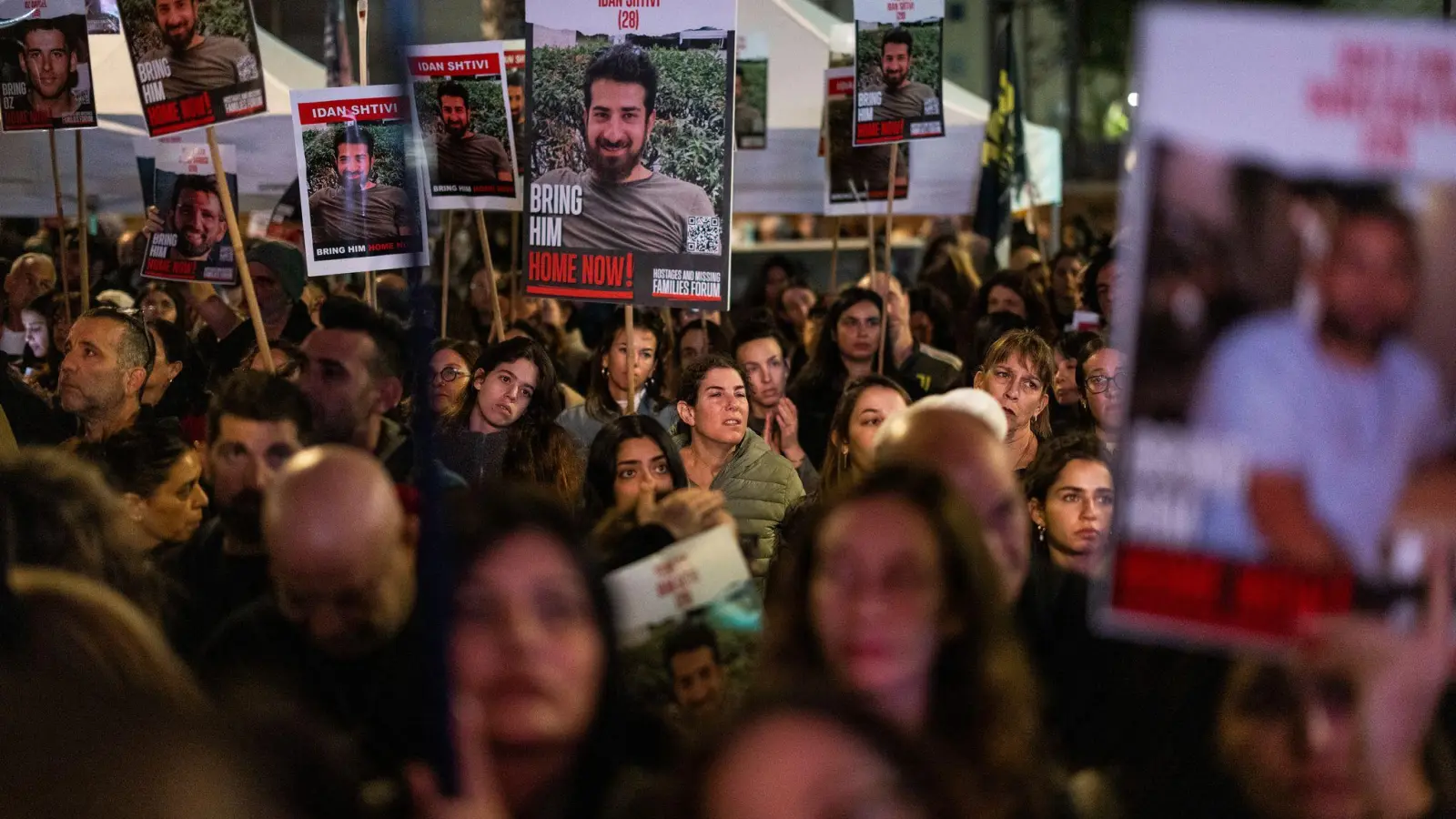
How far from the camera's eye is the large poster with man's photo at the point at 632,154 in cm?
564

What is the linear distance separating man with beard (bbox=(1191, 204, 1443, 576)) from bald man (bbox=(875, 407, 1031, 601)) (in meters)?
0.52

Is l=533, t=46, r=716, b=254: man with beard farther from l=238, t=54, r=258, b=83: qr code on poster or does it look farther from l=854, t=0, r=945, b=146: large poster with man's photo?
l=854, t=0, r=945, b=146: large poster with man's photo

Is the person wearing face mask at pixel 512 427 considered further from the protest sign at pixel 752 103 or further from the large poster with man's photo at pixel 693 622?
the protest sign at pixel 752 103

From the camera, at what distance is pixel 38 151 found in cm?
1105

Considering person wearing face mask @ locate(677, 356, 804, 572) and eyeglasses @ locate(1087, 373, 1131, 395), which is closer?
eyeglasses @ locate(1087, 373, 1131, 395)

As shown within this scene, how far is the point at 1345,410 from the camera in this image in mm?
2240

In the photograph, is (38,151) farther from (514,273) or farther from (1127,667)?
(1127,667)

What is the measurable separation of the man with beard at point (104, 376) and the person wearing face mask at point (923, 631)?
12.1 feet

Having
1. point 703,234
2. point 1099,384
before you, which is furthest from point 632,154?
point 1099,384

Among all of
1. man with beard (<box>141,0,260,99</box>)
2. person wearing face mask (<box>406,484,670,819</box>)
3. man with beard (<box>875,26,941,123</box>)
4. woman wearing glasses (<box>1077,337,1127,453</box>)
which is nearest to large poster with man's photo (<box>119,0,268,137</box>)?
man with beard (<box>141,0,260,99</box>)

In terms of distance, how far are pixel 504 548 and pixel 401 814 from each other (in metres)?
0.37

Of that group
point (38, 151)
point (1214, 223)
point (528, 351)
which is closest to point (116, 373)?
point (528, 351)

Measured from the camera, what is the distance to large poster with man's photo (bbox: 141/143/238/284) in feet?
27.4

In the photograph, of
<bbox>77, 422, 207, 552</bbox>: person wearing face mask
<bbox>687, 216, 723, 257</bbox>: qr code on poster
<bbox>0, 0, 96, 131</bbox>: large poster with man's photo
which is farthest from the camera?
<bbox>0, 0, 96, 131</bbox>: large poster with man's photo
